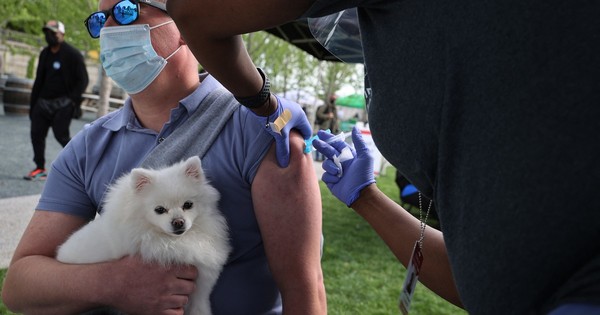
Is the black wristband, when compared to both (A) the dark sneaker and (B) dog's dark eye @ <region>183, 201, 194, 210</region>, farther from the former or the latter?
(A) the dark sneaker

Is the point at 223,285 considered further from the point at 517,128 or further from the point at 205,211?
the point at 517,128

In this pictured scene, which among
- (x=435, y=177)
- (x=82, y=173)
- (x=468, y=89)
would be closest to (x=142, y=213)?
(x=82, y=173)

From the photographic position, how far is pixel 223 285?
1877 mm

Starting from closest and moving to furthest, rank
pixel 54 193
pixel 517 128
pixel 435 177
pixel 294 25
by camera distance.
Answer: pixel 517 128
pixel 435 177
pixel 54 193
pixel 294 25

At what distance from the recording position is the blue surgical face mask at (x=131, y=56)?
221cm

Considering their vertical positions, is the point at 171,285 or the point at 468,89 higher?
the point at 468,89

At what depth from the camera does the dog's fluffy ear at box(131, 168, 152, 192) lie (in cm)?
177

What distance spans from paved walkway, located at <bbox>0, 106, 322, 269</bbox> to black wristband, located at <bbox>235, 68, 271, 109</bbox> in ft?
12.3

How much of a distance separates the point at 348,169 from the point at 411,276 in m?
0.52

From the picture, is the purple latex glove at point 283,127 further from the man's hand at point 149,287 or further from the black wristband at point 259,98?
the man's hand at point 149,287

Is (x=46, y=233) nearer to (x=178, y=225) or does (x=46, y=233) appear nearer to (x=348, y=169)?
(x=178, y=225)

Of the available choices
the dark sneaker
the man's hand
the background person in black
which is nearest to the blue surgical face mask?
the man's hand

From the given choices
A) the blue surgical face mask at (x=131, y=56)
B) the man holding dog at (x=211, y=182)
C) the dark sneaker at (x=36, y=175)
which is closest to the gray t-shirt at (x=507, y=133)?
the man holding dog at (x=211, y=182)

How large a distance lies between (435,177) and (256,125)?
3.25 ft
